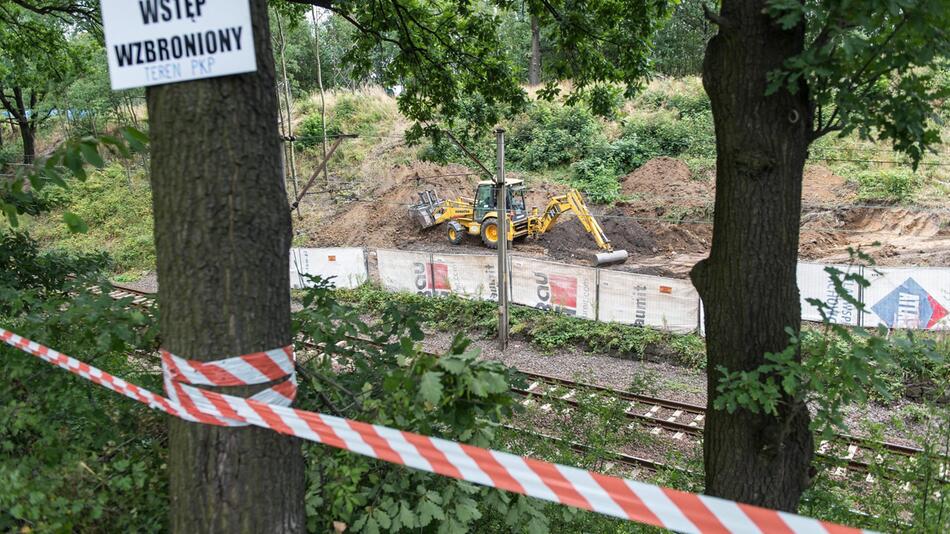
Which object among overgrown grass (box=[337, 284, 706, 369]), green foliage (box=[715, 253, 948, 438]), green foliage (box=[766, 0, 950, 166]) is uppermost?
green foliage (box=[766, 0, 950, 166])

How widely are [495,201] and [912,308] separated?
12.3 metres

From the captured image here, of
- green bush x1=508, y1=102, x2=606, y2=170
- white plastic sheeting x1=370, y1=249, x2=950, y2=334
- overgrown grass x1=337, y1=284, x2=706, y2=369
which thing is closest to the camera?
white plastic sheeting x1=370, y1=249, x2=950, y2=334

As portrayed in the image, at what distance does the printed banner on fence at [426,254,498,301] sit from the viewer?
19312 mm

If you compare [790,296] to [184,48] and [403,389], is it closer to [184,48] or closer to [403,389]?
[403,389]

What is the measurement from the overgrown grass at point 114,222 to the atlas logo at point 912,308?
2532 centimetres

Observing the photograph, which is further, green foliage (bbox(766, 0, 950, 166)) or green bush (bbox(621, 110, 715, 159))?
green bush (bbox(621, 110, 715, 159))

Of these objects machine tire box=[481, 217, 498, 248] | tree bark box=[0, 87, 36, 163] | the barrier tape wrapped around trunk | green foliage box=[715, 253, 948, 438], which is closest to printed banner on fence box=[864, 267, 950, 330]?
machine tire box=[481, 217, 498, 248]

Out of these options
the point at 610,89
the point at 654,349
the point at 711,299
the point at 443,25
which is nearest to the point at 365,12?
the point at 443,25

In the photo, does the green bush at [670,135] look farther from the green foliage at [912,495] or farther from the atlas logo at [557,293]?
the green foliage at [912,495]

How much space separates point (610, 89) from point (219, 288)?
7935 millimetres

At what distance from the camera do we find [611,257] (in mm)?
20844

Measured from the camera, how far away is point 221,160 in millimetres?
2523

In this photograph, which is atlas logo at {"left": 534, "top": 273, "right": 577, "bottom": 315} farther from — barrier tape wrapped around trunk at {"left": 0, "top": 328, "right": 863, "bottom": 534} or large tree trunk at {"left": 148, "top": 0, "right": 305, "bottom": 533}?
large tree trunk at {"left": 148, "top": 0, "right": 305, "bottom": 533}

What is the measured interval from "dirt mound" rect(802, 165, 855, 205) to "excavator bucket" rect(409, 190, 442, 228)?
513 inches
